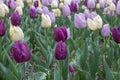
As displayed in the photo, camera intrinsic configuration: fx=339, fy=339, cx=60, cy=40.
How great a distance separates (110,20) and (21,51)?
2.88 m

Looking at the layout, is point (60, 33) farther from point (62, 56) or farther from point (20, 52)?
point (20, 52)

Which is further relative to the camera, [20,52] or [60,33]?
[60,33]

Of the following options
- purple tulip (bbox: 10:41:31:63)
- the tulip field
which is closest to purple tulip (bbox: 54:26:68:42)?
→ the tulip field

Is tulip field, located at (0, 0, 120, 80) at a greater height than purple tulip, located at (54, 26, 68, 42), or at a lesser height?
lesser

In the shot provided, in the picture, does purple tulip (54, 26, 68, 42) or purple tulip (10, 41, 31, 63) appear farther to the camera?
purple tulip (54, 26, 68, 42)

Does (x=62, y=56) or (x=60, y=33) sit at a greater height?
(x=60, y=33)

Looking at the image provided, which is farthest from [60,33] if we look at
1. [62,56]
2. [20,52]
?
[20,52]

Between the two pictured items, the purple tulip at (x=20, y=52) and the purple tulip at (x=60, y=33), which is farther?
the purple tulip at (x=60, y=33)

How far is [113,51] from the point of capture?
118 inches

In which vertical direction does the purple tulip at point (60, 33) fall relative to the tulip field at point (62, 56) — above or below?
above

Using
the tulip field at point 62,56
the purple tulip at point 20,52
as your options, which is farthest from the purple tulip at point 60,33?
the purple tulip at point 20,52

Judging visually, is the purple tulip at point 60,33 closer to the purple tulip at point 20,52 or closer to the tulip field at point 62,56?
the tulip field at point 62,56

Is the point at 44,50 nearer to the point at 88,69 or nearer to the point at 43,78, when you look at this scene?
the point at 88,69

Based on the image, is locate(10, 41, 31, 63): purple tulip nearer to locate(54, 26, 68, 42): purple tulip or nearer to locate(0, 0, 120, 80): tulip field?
locate(0, 0, 120, 80): tulip field
